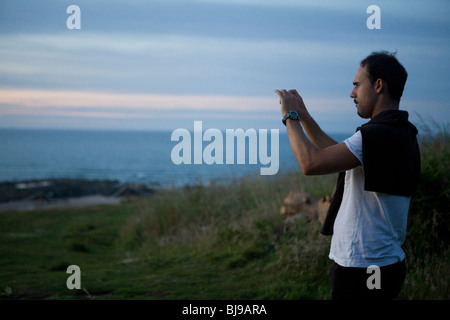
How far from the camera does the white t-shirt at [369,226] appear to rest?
2.70m

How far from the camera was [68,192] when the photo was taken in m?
35.0

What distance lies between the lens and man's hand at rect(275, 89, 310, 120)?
2939 millimetres

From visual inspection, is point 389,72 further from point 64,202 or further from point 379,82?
point 64,202

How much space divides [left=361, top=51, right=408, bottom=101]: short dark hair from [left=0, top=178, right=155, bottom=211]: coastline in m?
27.2

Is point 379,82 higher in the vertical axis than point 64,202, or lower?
higher

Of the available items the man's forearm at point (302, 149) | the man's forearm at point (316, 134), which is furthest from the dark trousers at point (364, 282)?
the man's forearm at point (316, 134)

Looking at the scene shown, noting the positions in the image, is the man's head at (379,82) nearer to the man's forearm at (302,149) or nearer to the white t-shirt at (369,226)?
the white t-shirt at (369,226)

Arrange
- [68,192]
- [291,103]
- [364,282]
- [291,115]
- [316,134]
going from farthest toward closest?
[68,192], [316,134], [291,103], [291,115], [364,282]

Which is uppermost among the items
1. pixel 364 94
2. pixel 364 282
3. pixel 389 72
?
pixel 389 72

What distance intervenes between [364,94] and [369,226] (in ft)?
2.43

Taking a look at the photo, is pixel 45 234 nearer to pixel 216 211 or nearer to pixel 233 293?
pixel 216 211

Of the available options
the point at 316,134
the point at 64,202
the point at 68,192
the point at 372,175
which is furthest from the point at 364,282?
the point at 68,192
